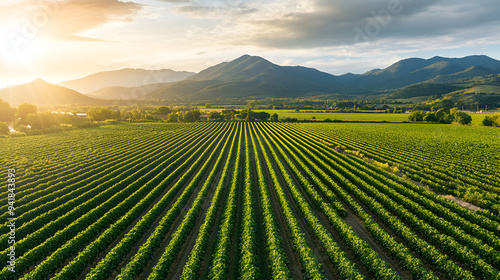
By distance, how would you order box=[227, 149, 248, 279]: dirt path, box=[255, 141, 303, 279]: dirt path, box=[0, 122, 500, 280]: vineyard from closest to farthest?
box=[0, 122, 500, 280]: vineyard
box=[227, 149, 248, 279]: dirt path
box=[255, 141, 303, 279]: dirt path

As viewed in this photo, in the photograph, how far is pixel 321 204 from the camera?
64.7 ft

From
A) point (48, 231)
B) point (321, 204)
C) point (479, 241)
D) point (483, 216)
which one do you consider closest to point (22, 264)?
point (48, 231)

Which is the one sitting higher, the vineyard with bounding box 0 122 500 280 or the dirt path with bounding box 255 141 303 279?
the vineyard with bounding box 0 122 500 280

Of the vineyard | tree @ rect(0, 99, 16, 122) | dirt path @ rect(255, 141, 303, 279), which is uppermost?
tree @ rect(0, 99, 16, 122)

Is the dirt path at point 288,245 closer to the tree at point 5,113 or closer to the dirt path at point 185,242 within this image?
the dirt path at point 185,242

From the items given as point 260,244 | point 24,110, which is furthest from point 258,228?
point 24,110

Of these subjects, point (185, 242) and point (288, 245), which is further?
point (185, 242)

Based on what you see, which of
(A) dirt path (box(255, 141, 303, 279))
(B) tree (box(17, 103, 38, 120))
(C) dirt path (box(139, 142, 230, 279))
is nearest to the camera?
(A) dirt path (box(255, 141, 303, 279))

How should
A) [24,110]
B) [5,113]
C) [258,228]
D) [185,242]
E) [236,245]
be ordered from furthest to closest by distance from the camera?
[24,110] < [5,113] < [258,228] < [185,242] < [236,245]

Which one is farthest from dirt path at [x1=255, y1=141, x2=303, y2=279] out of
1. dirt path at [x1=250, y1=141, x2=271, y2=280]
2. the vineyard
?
dirt path at [x1=250, y1=141, x2=271, y2=280]

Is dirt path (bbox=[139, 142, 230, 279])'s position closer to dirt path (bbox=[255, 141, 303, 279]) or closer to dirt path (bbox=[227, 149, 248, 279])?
dirt path (bbox=[227, 149, 248, 279])

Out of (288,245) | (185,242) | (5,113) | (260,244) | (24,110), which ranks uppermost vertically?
(24,110)

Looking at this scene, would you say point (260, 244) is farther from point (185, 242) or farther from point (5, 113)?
point (5, 113)

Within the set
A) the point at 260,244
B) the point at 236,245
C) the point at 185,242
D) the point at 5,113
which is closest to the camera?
the point at 236,245
